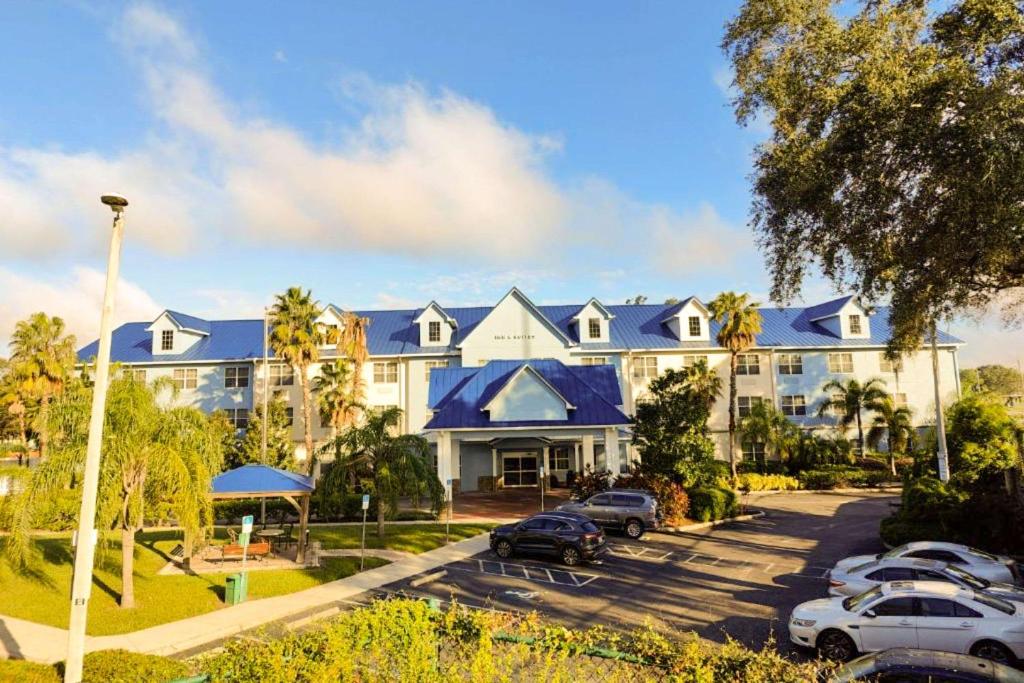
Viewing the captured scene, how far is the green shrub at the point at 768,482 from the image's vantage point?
1678 inches

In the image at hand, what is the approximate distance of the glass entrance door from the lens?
46.2 m

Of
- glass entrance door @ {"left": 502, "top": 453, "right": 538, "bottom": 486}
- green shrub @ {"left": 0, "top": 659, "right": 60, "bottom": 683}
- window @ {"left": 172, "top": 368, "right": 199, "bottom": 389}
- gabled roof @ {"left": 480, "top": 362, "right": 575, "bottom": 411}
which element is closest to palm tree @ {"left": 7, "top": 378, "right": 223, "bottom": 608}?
green shrub @ {"left": 0, "top": 659, "right": 60, "bottom": 683}

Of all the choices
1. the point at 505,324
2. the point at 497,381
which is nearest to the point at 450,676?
the point at 497,381

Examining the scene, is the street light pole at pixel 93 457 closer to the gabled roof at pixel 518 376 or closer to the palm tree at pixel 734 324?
the gabled roof at pixel 518 376

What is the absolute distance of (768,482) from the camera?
141 ft

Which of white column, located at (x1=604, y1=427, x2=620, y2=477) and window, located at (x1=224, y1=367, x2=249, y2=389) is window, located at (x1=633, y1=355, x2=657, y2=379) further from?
window, located at (x1=224, y1=367, x2=249, y2=389)

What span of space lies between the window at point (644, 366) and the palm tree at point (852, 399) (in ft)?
40.2

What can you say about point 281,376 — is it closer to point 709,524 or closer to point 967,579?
point 709,524

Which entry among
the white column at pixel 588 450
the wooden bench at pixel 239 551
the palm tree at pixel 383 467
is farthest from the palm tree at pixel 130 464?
the white column at pixel 588 450

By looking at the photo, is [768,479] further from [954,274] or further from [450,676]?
[450,676]

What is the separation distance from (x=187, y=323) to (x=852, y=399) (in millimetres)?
50023

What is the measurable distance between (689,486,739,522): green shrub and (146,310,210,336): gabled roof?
39.1 meters

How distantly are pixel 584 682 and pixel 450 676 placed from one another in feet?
4.81

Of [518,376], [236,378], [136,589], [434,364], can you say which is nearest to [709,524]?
[518,376]
